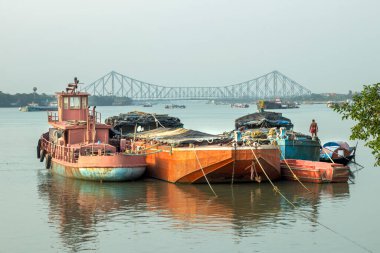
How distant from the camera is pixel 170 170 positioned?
33.8 m

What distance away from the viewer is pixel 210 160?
31.5 metres

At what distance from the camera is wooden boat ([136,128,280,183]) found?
103ft

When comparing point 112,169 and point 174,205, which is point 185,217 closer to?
point 174,205

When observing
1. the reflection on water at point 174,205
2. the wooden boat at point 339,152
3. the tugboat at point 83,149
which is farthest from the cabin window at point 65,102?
→ the wooden boat at point 339,152

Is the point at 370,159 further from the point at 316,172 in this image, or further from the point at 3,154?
the point at 3,154

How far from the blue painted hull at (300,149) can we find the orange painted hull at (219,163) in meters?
2.81

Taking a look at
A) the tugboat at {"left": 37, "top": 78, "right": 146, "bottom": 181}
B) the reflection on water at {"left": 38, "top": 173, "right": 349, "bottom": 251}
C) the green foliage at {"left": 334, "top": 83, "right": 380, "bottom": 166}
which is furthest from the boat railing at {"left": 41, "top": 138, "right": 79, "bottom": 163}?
the green foliage at {"left": 334, "top": 83, "right": 380, "bottom": 166}

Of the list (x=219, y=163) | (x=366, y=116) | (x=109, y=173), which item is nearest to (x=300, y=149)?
(x=219, y=163)

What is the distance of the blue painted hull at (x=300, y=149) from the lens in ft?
119

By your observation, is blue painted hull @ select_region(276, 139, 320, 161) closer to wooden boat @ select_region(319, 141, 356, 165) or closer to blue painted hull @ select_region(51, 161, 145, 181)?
wooden boat @ select_region(319, 141, 356, 165)

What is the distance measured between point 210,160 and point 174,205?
3.77m

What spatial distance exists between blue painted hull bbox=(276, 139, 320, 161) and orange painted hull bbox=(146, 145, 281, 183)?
111 inches

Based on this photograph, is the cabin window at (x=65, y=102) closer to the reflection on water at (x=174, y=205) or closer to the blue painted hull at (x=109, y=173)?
the reflection on water at (x=174, y=205)

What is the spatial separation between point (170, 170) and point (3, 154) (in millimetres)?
27416
